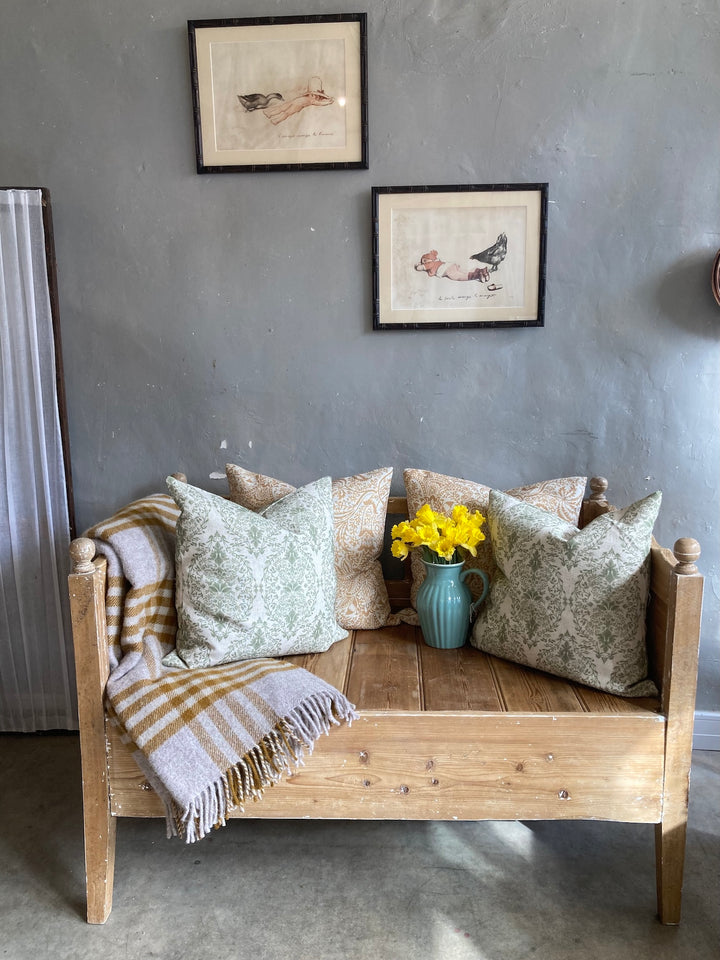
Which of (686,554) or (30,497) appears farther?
(30,497)

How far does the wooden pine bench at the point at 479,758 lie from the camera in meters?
1.73

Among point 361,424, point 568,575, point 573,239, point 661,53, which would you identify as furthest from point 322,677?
point 661,53

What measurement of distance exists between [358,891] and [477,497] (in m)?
1.06

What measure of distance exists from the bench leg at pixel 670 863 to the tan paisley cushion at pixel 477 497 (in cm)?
72

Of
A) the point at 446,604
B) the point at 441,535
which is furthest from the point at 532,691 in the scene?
the point at 441,535

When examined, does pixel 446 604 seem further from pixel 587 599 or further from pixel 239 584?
pixel 239 584

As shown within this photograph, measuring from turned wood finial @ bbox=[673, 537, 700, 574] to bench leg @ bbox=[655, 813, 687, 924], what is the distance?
1.87 ft

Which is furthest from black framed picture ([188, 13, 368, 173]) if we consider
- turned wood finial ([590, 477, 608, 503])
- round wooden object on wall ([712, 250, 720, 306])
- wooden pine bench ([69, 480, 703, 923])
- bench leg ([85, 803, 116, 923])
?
bench leg ([85, 803, 116, 923])

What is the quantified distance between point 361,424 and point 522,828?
1241 mm

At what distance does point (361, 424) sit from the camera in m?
2.41

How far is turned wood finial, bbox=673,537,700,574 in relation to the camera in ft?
5.43

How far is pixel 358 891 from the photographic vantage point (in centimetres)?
190

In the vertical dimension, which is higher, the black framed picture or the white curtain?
the black framed picture

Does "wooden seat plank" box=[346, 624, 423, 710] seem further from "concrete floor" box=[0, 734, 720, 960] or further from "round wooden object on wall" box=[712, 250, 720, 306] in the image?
"round wooden object on wall" box=[712, 250, 720, 306]
